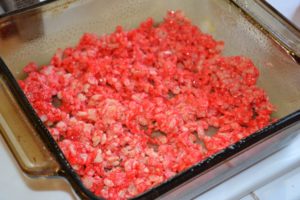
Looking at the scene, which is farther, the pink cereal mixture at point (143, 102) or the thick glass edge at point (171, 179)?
the pink cereal mixture at point (143, 102)

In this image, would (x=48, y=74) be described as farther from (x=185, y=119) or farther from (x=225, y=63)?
(x=225, y=63)

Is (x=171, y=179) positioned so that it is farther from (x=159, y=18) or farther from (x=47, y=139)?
(x=159, y=18)

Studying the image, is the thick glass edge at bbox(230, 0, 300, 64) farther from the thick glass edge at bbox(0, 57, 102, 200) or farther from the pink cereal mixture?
the thick glass edge at bbox(0, 57, 102, 200)

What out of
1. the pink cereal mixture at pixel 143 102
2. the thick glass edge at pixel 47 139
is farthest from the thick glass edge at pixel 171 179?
the pink cereal mixture at pixel 143 102

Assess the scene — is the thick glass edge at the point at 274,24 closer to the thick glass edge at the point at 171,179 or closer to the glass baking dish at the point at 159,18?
the glass baking dish at the point at 159,18

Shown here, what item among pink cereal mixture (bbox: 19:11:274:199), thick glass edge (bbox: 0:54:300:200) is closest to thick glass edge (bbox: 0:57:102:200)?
thick glass edge (bbox: 0:54:300:200)

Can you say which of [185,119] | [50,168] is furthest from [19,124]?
[185,119]
